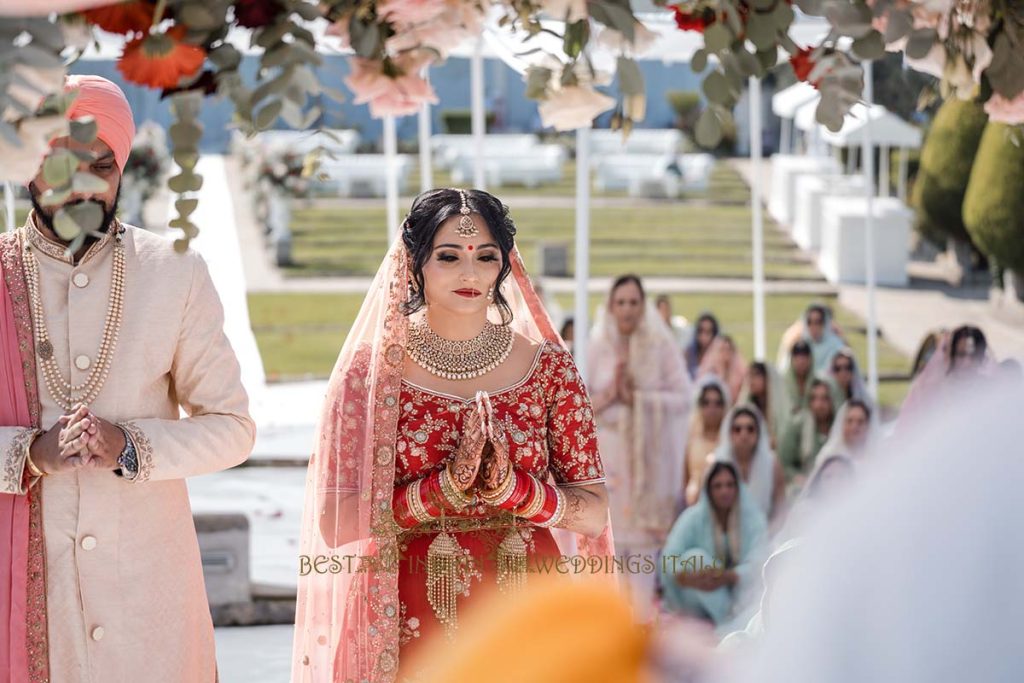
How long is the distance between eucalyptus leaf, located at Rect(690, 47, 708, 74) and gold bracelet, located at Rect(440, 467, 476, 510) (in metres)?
1.04

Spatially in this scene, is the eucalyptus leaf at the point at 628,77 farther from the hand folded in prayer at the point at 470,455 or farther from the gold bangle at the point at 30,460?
the gold bangle at the point at 30,460

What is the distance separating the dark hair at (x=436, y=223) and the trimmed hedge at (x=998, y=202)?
36.0 feet

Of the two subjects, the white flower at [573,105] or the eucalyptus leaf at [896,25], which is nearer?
the eucalyptus leaf at [896,25]

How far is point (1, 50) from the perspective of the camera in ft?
5.80

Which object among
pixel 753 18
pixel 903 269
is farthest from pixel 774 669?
pixel 903 269

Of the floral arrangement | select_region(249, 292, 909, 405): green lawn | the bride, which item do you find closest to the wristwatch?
the bride

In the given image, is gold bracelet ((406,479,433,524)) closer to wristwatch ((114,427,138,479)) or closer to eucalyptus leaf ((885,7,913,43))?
wristwatch ((114,427,138,479))

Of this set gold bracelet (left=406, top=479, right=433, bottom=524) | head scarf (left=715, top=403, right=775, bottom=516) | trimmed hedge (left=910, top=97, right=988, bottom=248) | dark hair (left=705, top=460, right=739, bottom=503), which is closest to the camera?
gold bracelet (left=406, top=479, right=433, bottom=524)

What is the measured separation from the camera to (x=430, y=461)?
9.99ft

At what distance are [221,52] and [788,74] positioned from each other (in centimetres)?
72

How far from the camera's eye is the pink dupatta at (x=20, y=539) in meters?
2.73

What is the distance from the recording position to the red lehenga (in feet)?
9.93

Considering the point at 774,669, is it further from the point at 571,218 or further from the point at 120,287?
the point at 571,218

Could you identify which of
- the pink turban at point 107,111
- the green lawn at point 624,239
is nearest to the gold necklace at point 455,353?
the pink turban at point 107,111
